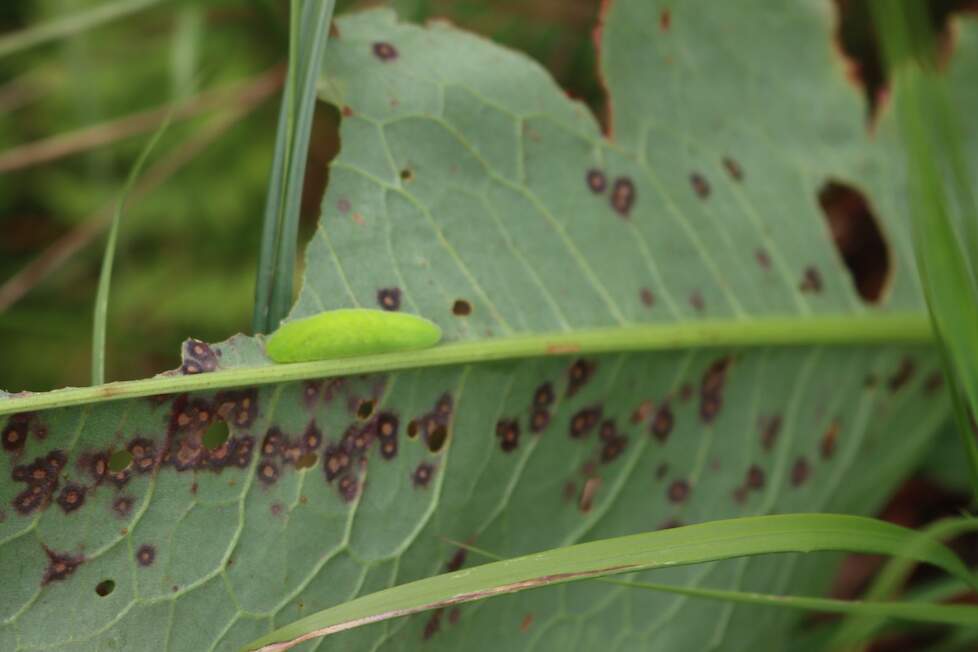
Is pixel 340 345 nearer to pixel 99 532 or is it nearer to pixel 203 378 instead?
pixel 203 378

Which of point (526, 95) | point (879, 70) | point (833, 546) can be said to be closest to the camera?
point (833, 546)

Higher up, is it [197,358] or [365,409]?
[197,358]

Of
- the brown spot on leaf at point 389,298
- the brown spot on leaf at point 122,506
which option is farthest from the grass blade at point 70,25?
the brown spot on leaf at point 122,506

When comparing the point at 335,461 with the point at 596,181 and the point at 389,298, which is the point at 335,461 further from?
the point at 596,181

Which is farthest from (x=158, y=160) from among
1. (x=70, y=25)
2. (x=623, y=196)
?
(x=623, y=196)

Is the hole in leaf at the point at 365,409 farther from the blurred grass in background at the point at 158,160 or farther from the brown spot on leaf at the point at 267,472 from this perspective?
the blurred grass in background at the point at 158,160

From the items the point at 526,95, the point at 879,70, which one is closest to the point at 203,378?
the point at 526,95
